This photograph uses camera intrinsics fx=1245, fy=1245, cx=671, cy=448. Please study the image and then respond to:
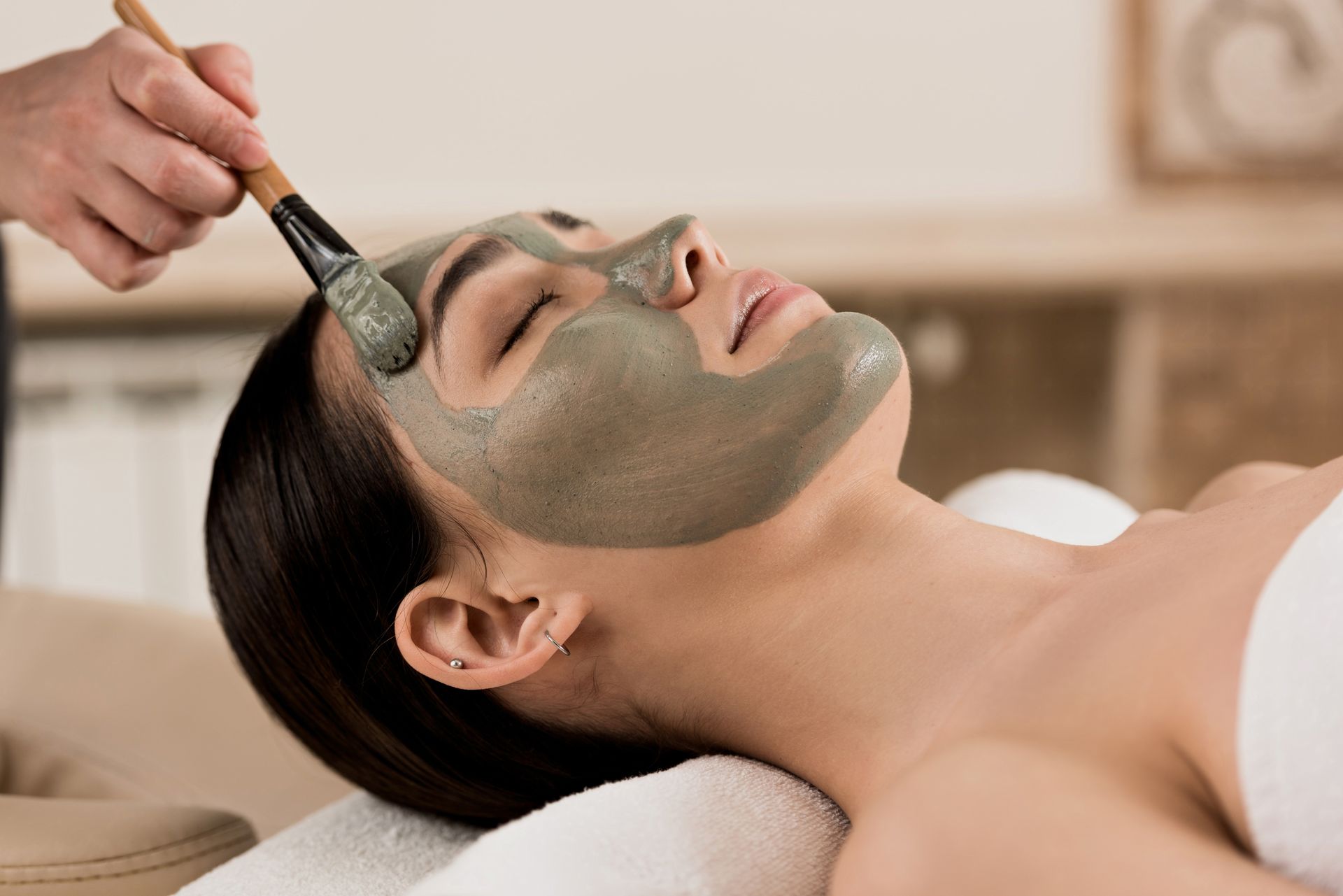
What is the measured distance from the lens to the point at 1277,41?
2.57 metres

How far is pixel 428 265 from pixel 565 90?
60.7 inches

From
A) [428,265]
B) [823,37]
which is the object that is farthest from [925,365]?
[428,265]

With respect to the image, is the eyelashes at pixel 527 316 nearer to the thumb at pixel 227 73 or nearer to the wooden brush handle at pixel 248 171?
the wooden brush handle at pixel 248 171

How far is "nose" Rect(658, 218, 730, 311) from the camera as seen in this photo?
1055mm

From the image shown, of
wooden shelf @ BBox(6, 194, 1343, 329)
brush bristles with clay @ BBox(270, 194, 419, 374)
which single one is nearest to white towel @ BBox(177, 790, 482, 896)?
brush bristles with clay @ BBox(270, 194, 419, 374)

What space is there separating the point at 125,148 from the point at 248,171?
11cm

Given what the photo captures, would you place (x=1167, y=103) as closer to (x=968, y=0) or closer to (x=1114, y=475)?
(x=968, y=0)

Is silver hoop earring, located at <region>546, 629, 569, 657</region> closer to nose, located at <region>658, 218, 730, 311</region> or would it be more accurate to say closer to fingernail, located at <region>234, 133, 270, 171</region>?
nose, located at <region>658, 218, 730, 311</region>

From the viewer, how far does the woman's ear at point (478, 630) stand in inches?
39.3

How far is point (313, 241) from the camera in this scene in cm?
108

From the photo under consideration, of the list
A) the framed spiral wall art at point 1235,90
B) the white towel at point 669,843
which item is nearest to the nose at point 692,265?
the white towel at point 669,843

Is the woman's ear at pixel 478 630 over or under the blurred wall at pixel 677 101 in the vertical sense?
under

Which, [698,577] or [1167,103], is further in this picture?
[1167,103]

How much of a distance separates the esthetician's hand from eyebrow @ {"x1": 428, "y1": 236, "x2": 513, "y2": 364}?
0.24 metres
